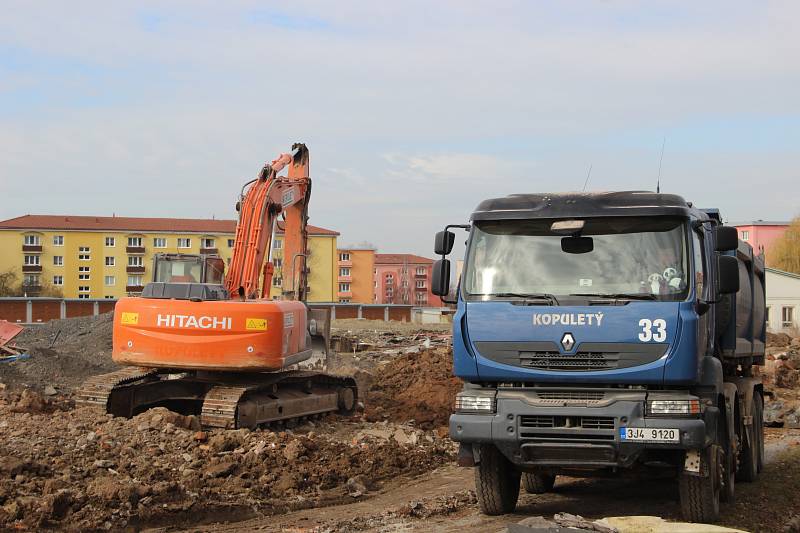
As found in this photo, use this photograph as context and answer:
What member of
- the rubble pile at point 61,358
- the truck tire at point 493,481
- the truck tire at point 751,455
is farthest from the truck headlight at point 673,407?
the rubble pile at point 61,358

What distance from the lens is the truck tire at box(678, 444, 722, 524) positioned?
823 cm

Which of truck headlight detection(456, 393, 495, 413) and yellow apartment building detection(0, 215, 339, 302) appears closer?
truck headlight detection(456, 393, 495, 413)

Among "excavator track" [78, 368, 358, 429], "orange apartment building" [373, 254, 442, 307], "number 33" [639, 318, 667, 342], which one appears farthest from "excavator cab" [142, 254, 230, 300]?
"orange apartment building" [373, 254, 442, 307]

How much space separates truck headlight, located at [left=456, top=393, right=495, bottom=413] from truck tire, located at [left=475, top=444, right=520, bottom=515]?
0.52 metres

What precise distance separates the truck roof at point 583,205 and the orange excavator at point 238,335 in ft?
18.4

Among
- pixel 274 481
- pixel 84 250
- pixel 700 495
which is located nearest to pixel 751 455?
pixel 700 495

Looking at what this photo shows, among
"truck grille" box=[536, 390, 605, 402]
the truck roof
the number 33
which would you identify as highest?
the truck roof

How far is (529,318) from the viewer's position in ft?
26.5

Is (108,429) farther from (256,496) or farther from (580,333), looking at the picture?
(580,333)

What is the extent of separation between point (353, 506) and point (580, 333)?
3.46m

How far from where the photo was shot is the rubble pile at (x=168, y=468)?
8.98 metres

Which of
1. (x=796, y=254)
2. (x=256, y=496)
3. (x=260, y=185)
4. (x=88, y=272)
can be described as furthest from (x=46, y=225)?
(x=256, y=496)

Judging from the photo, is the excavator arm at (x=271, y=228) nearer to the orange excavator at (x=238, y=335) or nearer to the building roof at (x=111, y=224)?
the orange excavator at (x=238, y=335)

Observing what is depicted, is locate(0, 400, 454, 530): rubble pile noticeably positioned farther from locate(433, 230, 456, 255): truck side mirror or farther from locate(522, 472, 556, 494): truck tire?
locate(433, 230, 456, 255): truck side mirror
